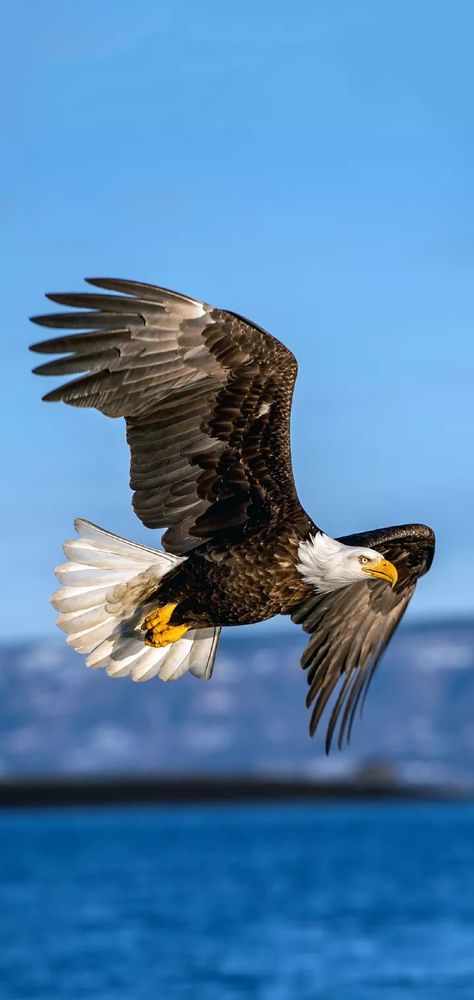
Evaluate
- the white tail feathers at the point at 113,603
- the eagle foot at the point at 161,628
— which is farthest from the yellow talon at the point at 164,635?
the white tail feathers at the point at 113,603

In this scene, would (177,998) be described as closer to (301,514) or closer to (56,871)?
(301,514)

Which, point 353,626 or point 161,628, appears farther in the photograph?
point 353,626

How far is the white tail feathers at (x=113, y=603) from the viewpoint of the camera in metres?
9.18

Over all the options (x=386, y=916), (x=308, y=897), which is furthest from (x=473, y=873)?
(x=386, y=916)

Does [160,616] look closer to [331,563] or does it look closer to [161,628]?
[161,628]

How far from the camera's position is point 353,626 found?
1010 centimetres

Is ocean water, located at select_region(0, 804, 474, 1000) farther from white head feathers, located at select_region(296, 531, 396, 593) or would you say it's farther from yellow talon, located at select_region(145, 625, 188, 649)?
white head feathers, located at select_region(296, 531, 396, 593)

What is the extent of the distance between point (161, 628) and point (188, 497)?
2.26 ft

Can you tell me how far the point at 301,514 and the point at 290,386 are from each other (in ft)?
1.99

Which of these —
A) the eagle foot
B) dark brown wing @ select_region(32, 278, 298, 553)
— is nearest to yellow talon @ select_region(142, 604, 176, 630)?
the eagle foot

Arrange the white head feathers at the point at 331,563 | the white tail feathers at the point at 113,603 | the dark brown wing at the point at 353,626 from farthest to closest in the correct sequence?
the dark brown wing at the point at 353,626 < the white tail feathers at the point at 113,603 < the white head feathers at the point at 331,563

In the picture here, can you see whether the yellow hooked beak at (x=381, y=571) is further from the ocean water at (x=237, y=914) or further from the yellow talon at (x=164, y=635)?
the ocean water at (x=237, y=914)

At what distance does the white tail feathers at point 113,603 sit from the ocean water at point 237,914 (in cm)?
2434

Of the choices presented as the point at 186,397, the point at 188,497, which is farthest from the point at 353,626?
the point at 186,397
